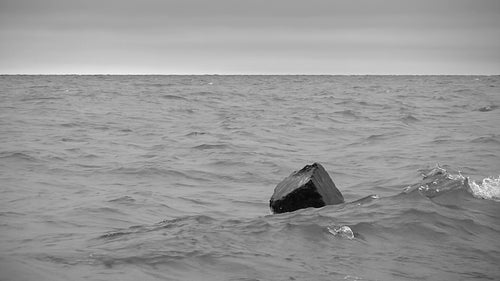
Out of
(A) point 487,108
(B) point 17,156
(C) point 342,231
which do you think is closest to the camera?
(C) point 342,231

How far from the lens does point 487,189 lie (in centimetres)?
1159

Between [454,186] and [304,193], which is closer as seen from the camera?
[304,193]

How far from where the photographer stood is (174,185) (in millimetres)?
13484

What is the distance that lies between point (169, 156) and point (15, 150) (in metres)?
4.07

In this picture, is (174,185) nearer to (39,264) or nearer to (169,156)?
(169,156)

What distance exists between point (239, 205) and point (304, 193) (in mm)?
1981

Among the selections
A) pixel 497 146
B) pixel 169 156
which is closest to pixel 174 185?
pixel 169 156

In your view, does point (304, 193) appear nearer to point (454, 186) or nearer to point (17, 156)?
point (454, 186)

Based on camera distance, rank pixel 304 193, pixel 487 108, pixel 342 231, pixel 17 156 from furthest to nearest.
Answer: pixel 487 108 < pixel 17 156 < pixel 304 193 < pixel 342 231

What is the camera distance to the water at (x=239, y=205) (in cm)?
733

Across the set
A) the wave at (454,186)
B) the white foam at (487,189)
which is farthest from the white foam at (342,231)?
the white foam at (487,189)

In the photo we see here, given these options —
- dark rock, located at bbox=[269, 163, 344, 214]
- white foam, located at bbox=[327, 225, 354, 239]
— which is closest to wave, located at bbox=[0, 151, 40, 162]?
dark rock, located at bbox=[269, 163, 344, 214]

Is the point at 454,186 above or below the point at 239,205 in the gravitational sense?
above

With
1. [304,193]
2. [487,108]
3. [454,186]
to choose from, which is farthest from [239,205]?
[487,108]
